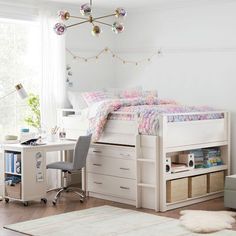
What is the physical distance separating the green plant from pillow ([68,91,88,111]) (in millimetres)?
425

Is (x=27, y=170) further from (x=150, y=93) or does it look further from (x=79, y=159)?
(x=150, y=93)

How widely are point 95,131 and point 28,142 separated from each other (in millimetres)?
741

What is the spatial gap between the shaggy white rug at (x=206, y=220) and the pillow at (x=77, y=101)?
1971 mm

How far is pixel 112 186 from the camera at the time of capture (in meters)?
5.90

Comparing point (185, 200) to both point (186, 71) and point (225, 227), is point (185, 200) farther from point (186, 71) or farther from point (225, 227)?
point (186, 71)

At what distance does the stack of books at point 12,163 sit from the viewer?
573 cm

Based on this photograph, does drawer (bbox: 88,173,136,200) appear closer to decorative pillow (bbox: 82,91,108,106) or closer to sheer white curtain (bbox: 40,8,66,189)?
sheer white curtain (bbox: 40,8,66,189)

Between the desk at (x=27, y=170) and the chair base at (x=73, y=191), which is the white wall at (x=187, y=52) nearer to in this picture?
the chair base at (x=73, y=191)

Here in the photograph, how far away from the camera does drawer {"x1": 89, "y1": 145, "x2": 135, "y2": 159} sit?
5672 millimetres

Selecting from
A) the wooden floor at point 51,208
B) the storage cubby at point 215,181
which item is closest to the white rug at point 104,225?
Answer: the wooden floor at point 51,208

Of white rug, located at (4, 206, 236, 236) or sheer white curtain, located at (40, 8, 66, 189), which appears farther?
sheer white curtain, located at (40, 8, 66, 189)

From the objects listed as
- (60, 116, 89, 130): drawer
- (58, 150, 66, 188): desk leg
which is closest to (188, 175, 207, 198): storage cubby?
(60, 116, 89, 130): drawer

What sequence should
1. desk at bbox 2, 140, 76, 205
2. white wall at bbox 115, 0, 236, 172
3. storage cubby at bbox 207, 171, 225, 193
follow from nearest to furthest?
desk at bbox 2, 140, 76, 205
storage cubby at bbox 207, 171, 225, 193
white wall at bbox 115, 0, 236, 172

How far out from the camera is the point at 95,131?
19.5 feet
